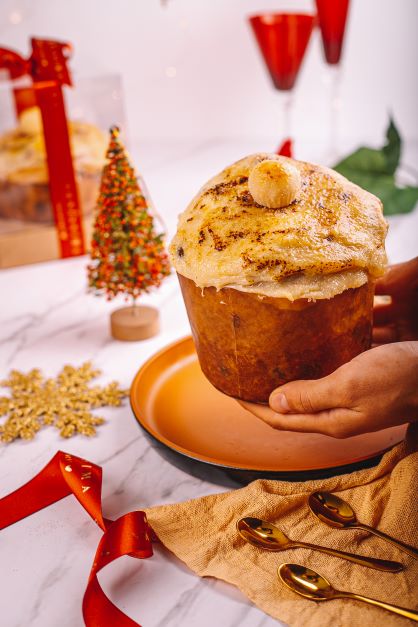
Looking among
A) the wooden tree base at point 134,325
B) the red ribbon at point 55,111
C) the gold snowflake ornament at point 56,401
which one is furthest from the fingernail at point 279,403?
the red ribbon at point 55,111

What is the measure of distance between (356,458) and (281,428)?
0.36ft

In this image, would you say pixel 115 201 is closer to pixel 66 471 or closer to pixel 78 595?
pixel 66 471

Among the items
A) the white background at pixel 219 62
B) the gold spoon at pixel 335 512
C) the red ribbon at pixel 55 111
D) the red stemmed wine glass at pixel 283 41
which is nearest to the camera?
the gold spoon at pixel 335 512

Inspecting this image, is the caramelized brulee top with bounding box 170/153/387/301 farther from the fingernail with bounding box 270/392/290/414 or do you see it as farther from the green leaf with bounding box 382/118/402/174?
the green leaf with bounding box 382/118/402/174

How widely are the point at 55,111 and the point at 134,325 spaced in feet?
2.09

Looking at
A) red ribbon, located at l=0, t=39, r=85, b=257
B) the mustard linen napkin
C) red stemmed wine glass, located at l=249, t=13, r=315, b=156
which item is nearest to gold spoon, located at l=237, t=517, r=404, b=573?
the mustard linen napkin

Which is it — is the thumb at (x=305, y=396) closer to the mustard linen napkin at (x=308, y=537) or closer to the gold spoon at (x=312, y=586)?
the mustard linen napkin at (x=308, y=537)

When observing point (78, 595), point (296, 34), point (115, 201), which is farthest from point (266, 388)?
point (296, 34)

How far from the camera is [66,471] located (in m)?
0.98

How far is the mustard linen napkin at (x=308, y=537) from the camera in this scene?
77 cm

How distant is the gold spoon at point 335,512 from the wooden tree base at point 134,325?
0.63m

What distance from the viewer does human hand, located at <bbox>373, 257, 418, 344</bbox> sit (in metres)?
1.23

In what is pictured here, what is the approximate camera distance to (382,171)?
1.95 meters

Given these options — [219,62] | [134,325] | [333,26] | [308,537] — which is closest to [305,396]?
[308,537]
